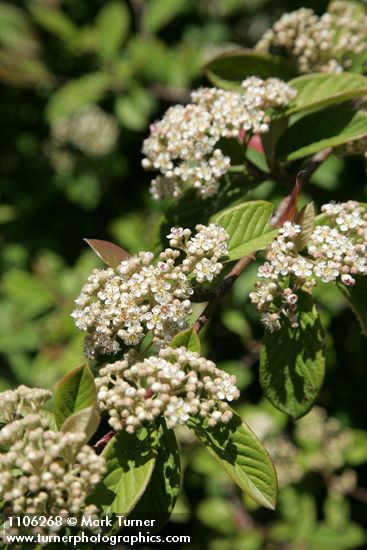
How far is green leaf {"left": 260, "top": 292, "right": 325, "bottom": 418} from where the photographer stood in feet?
5.99

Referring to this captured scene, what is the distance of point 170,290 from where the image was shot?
1.67 metres

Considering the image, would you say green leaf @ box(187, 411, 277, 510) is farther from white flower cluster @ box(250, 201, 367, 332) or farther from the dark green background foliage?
the dark green background foliage

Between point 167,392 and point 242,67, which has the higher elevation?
point 242,67

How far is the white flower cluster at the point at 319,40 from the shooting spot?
7.45 feet

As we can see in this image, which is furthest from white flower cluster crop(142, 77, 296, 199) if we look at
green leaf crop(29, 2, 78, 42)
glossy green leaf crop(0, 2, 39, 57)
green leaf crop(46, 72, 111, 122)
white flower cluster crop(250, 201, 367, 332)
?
glossy green leaf crop(0, 2, 39, 57)

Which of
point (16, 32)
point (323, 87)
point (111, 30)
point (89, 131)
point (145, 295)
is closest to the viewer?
point (145, 295)

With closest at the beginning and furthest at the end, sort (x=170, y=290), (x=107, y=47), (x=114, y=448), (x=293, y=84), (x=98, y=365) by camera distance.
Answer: (x=114, y=448), (x=170, y=290), (x=98, y=365), (x=293, y=84), (x=107, y=47)

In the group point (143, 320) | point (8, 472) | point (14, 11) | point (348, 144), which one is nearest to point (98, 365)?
point (143, 320)

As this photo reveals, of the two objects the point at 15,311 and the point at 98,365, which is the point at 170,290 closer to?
the point at 98,365

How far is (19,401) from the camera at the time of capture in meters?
1.61

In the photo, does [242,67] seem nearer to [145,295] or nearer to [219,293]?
[219,293]

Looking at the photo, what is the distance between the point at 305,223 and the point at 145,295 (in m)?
0.49

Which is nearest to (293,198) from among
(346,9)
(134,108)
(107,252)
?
(107,252)

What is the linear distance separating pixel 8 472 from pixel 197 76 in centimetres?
277
